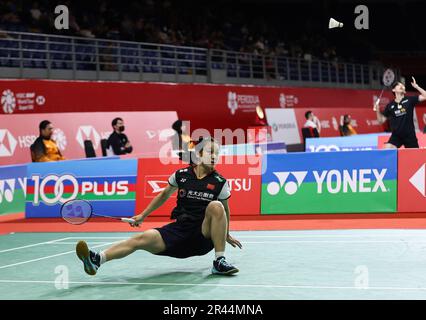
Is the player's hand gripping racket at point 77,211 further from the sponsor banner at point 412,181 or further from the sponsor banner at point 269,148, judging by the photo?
the sponsor banner at point 269,148

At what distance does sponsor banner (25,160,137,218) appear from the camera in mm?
12188

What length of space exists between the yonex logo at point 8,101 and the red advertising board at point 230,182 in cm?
499

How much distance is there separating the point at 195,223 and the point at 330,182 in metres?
5.26

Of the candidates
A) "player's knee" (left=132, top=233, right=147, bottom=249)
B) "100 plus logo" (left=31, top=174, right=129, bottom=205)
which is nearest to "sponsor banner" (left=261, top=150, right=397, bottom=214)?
"100 plus logo" (left=31, top=174, right=129, bottom=205)

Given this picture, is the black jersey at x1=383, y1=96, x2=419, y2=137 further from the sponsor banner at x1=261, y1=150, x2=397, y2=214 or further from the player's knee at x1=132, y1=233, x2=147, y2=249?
the player's knee at x1=132, y1=233, x2=147, y2=249

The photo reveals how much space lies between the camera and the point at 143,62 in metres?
21.9

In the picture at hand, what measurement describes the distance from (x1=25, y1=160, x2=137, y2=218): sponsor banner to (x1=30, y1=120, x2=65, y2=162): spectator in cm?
61

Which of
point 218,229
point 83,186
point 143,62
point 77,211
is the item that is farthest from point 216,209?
point 143,62

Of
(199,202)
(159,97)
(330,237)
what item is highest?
(159,97)

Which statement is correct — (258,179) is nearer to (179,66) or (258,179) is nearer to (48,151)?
(48,151)

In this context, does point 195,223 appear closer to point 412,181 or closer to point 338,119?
point 412,181

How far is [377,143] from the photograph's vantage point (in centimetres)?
1730
